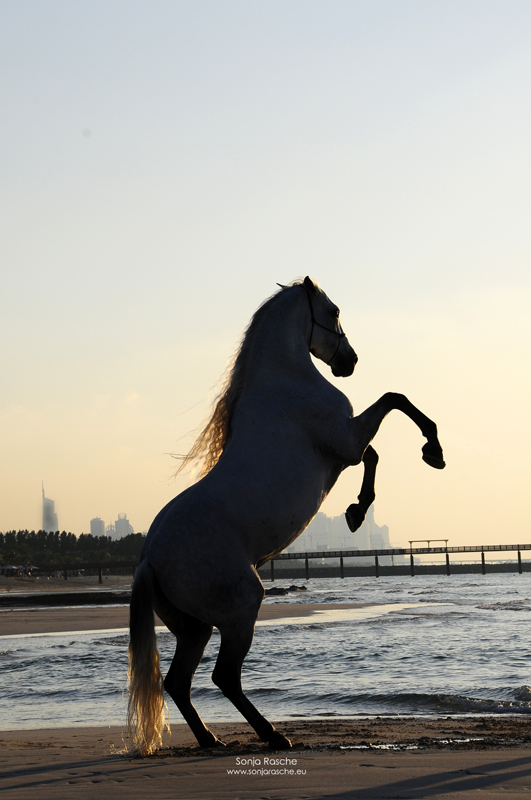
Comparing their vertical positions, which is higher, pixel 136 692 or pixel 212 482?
pixel 212 482

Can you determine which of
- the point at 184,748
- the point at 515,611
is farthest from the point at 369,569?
the point at 184,748

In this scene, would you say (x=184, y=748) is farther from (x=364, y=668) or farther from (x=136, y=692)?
(x=364, y=668)

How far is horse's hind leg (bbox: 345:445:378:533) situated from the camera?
591cm

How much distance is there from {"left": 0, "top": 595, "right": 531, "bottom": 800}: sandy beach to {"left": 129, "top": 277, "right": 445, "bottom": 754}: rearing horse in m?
0.39

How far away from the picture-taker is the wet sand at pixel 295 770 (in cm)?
415

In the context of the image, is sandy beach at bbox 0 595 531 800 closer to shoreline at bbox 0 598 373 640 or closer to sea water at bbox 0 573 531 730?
sea water at bbox 0 573 531 730

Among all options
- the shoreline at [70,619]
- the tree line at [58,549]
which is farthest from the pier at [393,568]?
the shoreline at [70,619]

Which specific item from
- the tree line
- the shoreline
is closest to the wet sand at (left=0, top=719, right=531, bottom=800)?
the shoreline

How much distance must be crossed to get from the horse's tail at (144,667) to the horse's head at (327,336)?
6.98 ft

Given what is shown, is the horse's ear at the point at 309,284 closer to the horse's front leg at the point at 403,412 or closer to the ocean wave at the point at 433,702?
the horse's front leg at the point at 403,412

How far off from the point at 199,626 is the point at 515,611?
28.6 m

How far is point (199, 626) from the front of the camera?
18.5 feet

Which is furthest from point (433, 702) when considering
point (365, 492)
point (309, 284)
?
point (309, 284)

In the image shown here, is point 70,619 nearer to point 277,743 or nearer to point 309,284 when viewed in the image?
point 277,743
